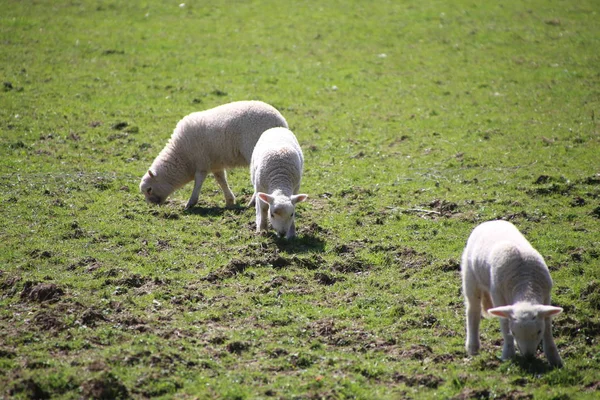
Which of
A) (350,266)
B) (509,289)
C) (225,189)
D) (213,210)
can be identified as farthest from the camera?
(225,189)

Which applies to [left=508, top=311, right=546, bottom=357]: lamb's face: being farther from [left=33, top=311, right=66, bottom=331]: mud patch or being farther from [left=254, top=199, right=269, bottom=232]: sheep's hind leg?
[left=254, top=199, right=269, bottom=232]: sheep's hind leg

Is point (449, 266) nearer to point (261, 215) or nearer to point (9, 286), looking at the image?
point (261, 215)

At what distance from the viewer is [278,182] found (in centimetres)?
1302

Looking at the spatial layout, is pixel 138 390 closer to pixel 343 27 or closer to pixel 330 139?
pixel 330 139

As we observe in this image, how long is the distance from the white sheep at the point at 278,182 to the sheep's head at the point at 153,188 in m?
2.75

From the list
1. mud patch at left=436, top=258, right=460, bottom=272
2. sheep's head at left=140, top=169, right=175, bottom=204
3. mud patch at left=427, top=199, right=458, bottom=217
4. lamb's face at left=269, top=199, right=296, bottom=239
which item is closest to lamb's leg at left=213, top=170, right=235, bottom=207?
sheep's head at left=140, top=169, right=175, bottom=204

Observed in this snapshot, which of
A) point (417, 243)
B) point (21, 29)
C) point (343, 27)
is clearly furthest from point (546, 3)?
point (417, 243)

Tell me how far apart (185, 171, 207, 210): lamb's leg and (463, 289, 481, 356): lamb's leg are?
315 inches

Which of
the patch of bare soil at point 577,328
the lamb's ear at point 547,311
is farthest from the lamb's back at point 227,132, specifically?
the lamb's ear at point 547,311

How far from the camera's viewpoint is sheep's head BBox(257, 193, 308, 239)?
40.9 ft

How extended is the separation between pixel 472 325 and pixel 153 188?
8.72 m

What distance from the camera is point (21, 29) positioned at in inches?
1066

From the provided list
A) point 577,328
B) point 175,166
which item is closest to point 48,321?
point 577,328

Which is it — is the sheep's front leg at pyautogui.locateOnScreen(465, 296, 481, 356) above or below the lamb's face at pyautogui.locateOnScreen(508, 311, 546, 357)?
below
